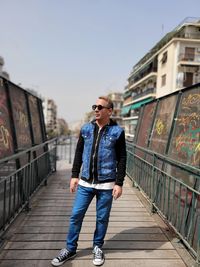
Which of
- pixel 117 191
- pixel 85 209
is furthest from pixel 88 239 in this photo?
pixel 117 191

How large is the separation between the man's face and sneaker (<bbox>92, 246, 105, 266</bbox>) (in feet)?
4.64

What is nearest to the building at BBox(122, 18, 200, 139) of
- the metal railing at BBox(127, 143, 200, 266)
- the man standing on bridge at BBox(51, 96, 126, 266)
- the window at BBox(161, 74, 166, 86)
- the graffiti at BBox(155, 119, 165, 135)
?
the window at BBox(161, 74, 166, 86)

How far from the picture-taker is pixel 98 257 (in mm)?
3070

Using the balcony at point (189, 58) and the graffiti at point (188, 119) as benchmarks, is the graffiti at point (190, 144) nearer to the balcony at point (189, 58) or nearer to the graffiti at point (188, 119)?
the graffiti at point (188, 119)

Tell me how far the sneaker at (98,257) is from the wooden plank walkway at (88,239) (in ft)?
0.22

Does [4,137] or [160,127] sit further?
[160,127]

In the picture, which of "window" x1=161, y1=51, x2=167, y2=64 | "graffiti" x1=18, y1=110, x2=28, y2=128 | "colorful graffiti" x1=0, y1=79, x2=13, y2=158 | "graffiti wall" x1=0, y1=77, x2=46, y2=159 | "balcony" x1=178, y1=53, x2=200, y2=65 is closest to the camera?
"colorful graffiti" x1=0, y1=79, x2=13, y2=158

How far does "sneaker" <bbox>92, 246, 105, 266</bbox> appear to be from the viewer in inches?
119

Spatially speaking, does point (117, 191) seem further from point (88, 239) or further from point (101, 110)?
point (88, 239)

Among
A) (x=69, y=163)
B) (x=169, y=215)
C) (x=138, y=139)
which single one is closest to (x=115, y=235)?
(x=169, y=215)

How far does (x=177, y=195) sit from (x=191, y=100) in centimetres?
138

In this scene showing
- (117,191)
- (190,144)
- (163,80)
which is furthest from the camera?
(163,80)

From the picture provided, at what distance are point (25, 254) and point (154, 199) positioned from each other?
7.86 ft

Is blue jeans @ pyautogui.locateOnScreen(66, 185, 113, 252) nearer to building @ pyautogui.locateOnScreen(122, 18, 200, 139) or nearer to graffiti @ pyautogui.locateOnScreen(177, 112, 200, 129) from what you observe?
graffiti @ pyautogui.locateOnScreen(177, 112, 200, 129)
